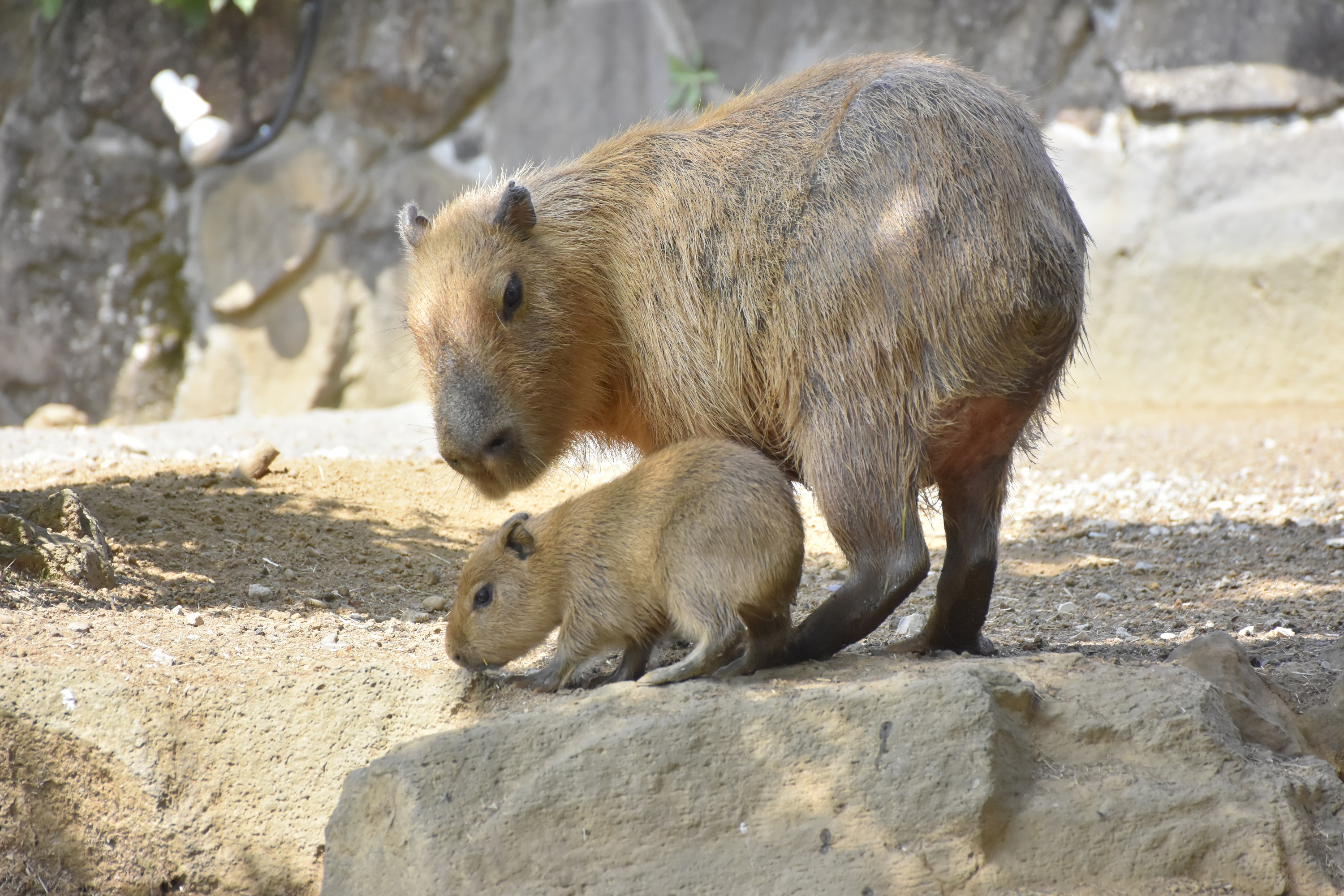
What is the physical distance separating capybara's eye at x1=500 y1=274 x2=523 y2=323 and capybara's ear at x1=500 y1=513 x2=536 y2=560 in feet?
1.89

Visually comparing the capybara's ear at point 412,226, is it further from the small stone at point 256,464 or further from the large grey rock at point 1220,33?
the large grey rock at point 1220,33

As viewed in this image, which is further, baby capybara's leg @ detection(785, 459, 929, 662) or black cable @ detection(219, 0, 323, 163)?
black cable @ detection(219, 0, 323, 163)

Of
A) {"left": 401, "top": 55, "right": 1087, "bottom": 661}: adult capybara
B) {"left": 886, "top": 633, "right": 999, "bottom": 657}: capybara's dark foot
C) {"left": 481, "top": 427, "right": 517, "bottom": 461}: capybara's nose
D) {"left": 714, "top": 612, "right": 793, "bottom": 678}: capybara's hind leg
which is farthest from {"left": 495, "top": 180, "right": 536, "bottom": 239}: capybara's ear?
{"left": 886, "top": 633, "right": 999, "bottom": 657}: capybara's dark foot

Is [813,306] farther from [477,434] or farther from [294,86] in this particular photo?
[294,86]

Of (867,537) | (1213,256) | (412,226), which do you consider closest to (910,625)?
(867,537)

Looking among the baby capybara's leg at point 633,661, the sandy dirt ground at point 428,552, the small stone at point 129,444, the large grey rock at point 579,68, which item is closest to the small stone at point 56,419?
the sandy dirt ground at point 428,552

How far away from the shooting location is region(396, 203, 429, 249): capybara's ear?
12.2 feet

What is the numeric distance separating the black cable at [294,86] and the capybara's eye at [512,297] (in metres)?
6.06

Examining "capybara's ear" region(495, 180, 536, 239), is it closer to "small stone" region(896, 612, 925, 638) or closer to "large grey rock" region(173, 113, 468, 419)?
"small stone" region(896, 612, 925, 638)

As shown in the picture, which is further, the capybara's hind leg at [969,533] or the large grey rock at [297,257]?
the large grey rock at [297,257]

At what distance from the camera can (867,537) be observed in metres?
3.18

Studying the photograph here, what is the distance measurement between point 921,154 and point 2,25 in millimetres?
7653

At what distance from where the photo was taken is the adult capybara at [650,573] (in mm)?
2951

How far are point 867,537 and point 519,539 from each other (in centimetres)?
92
